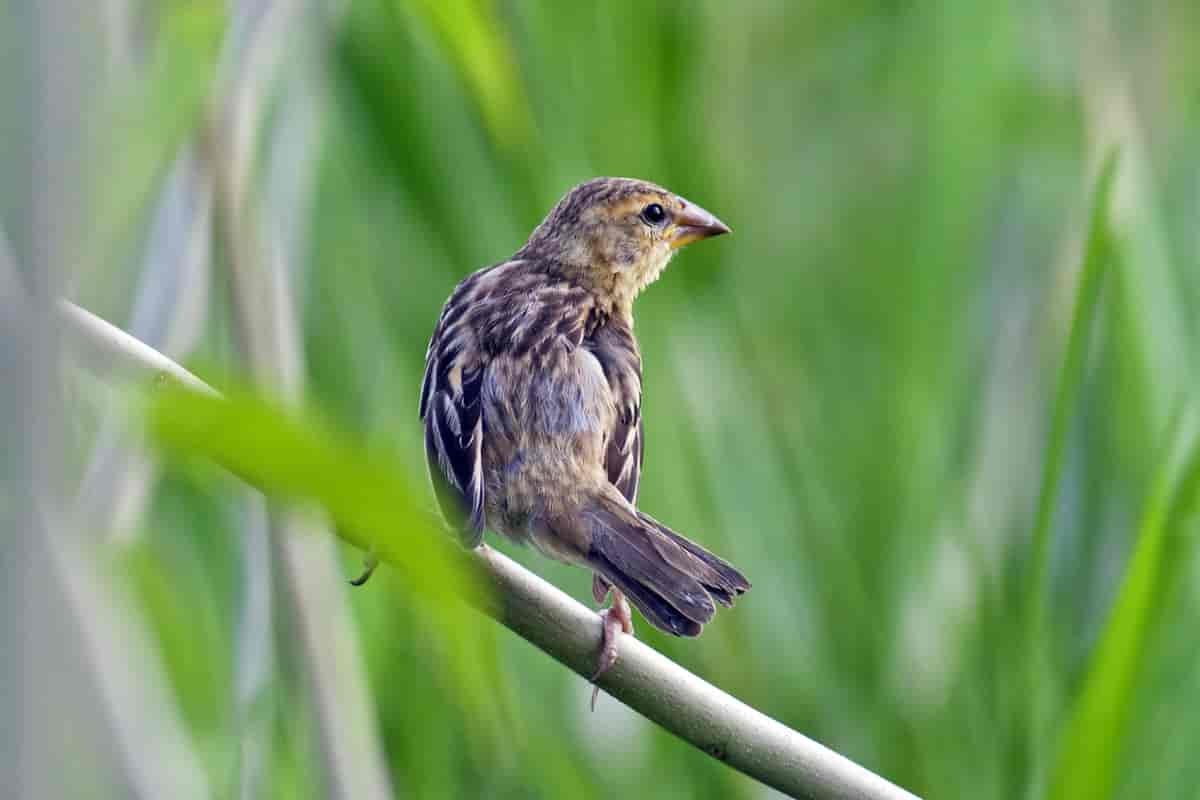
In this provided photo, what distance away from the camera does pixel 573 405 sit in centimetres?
197

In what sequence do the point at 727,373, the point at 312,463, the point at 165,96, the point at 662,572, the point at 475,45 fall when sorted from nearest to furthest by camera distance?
the point at 312,463 < the point at 165,96 < the point at 662,572 < the point at 475,45 < the point at 727,373

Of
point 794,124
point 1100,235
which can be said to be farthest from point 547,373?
point 794,124

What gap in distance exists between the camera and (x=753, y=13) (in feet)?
12.8

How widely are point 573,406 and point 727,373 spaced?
992 millimetres

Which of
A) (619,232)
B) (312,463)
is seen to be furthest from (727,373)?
(312,463)

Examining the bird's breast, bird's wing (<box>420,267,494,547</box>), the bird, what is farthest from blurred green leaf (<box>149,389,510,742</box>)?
the bird's breast

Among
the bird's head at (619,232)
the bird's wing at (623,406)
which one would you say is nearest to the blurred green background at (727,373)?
the bird's head at (619,232)

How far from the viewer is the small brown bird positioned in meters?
1.62

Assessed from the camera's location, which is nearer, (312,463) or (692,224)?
(312,463)

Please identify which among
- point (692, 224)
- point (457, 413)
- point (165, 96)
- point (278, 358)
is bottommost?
point (457, 413)

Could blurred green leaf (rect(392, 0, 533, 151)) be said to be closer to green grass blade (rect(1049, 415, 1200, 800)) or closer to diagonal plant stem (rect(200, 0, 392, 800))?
diagonal plant stem (rect(200, 0, 392, 800))

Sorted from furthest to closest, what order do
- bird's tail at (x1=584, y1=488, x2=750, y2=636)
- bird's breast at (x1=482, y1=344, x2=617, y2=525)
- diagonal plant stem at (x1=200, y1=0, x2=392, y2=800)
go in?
bird's breast at (x1=482, y1=344, x2=617, y2=525), bird's tail at (x1=584, y1=488, x2=750, y2=636), diagonal plant stem at (x1=200, y1=0, x2=392, y2=800)

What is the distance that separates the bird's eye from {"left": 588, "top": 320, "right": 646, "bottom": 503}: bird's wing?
255 mm

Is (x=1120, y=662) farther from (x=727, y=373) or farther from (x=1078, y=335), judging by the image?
(x=727, y=373)
